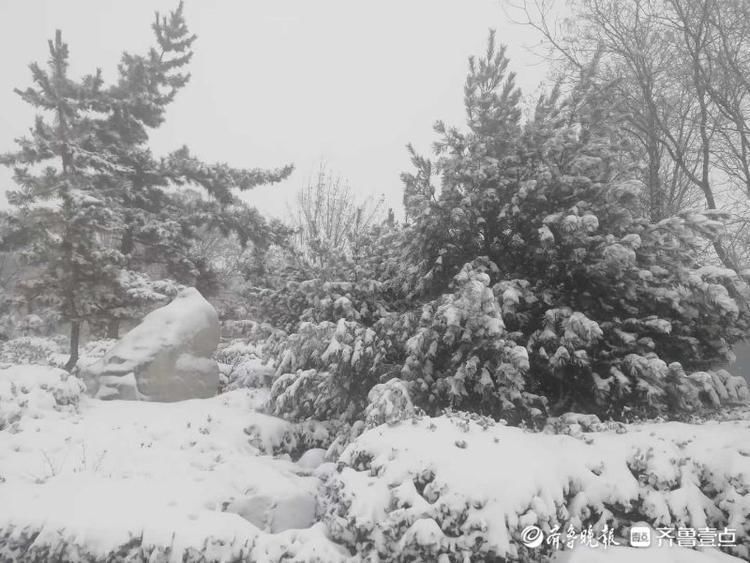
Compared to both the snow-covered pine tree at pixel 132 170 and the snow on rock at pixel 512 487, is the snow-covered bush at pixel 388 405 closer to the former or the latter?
the snow on rock at pixel 512 487

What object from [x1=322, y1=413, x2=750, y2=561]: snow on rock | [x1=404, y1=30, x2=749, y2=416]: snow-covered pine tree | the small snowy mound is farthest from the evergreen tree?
the small snowy mound

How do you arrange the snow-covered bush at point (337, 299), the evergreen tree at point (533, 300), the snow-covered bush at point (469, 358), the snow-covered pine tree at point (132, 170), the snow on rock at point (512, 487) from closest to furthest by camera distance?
the snow on rock at point (512, 487), the snow-covered bush at point (469, 358), the evergreen tree at point (533, 300), the snow-covered bush at point (337, 299), the snow-covered pine tree at point (132, 170)

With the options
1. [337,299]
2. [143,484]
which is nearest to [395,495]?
[143,484]

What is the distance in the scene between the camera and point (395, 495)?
374cm

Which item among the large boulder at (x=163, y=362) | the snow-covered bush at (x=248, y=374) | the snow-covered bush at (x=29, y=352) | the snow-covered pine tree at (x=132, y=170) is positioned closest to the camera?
the large boulder at (x=163, y=362)

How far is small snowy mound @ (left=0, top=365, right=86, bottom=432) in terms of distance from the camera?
5.89 meters

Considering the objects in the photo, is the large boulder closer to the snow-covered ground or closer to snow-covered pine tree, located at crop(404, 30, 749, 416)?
the snow-covered ground

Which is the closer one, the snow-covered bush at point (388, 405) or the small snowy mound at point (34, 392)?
the snow-covered bush at point (388, 405)

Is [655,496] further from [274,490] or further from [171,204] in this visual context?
[171,204]

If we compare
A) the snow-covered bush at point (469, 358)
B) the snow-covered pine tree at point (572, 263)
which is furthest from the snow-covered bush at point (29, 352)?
the snow-covered pine tree at point (572, 263)

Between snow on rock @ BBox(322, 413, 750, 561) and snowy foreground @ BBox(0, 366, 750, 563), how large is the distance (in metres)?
0.01

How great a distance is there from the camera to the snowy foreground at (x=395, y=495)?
3439 millimetres

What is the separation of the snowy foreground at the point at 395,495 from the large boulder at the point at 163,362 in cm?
247

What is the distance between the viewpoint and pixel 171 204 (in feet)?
54.1
